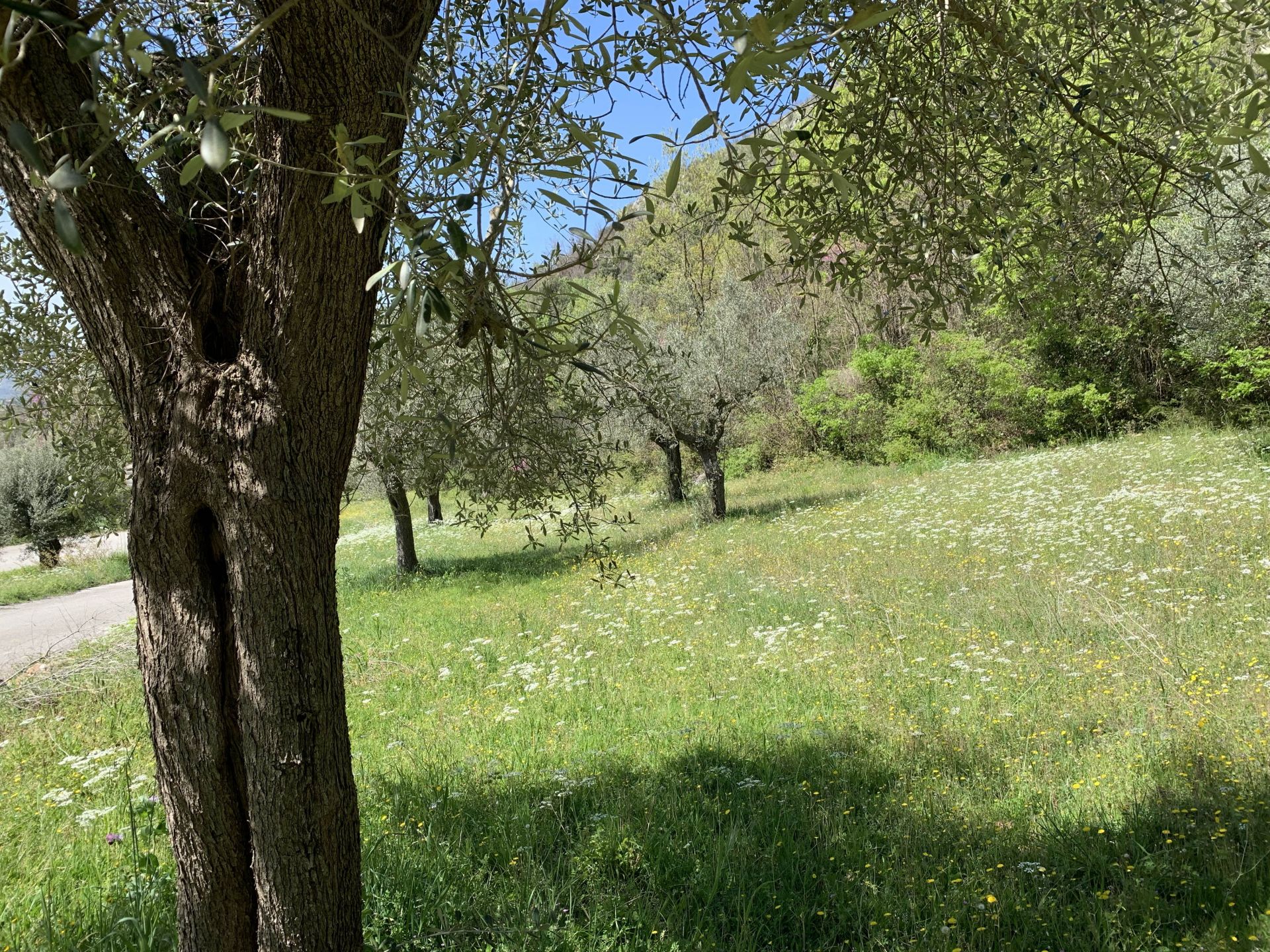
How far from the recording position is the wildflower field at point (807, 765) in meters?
3.39

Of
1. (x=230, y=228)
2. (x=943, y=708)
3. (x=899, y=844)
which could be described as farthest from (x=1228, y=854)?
(x=230, y=228)

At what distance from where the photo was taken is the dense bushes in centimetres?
2331

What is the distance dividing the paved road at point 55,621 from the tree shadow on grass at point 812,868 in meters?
8.13

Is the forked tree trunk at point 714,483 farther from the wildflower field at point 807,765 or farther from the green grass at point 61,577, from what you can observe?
the green grass at point 61,577

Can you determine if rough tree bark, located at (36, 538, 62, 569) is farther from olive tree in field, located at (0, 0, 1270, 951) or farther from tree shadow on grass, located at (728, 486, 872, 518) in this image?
olive tree in field, located at (0, 0, 1270, 951)

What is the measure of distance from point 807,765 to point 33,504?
25913mm

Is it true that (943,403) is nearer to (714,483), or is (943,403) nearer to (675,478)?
(675,478)

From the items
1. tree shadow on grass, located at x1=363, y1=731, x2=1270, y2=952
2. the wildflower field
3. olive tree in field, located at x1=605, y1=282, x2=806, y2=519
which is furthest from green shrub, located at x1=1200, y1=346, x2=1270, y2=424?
tree shadow on grass, located at x1=363, y1=731, x2=1270, y2=952

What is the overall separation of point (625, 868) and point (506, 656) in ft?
18.7

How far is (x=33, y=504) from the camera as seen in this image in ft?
75.4

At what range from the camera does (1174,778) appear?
163 inches

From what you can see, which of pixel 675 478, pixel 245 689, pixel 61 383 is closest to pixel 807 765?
pixel 245 689

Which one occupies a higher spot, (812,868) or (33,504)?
→ (33,504)

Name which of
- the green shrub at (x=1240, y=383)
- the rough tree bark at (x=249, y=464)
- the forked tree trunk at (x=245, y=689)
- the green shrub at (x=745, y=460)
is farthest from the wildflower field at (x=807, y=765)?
the green shrub at (x=745, y=460)
